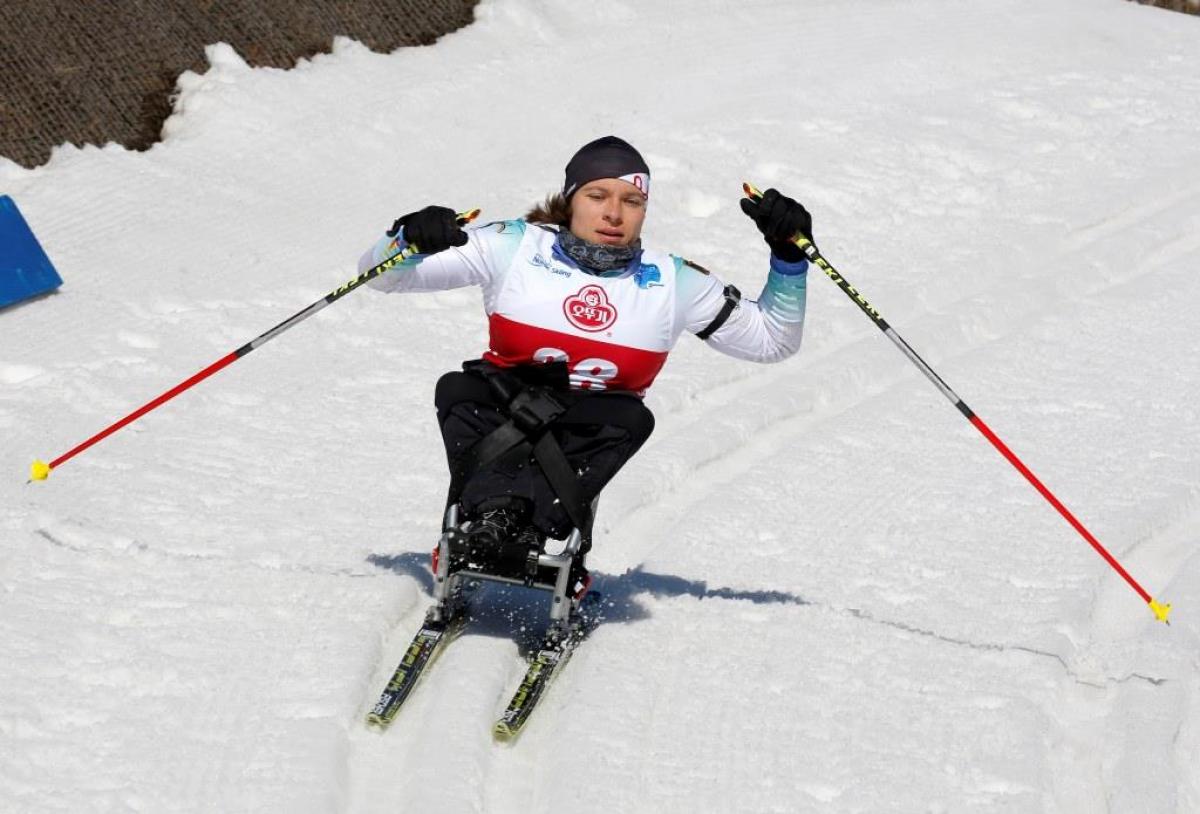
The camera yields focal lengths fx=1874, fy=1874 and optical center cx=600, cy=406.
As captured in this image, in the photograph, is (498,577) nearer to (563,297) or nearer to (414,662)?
(414,662)

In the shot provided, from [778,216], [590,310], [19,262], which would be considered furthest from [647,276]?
[19,262]

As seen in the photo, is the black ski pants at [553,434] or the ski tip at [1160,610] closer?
the black ski pants at [553,434]

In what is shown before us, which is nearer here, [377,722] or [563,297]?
[377,722]

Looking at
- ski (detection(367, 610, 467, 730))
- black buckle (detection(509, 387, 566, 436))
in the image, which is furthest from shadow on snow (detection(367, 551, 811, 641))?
black buckle (detection(509, 387, 566, 436))

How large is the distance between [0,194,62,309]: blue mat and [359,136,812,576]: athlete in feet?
12.4

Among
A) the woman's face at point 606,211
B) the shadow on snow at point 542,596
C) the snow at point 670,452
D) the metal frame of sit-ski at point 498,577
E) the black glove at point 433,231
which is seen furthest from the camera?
the shadow on snow at point 542,596

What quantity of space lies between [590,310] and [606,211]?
34cm

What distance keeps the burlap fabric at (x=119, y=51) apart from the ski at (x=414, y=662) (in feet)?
19.3

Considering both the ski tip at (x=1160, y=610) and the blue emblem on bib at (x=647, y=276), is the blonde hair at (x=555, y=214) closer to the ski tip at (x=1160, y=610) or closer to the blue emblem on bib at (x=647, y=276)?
A: the blue emblem on bib at (x=647, y=276)

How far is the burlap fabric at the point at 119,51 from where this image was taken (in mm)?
11242

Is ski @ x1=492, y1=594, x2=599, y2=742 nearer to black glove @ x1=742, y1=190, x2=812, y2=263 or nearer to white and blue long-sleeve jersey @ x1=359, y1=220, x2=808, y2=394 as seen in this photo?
white and blue long-sleeve jersey @ x1=359, y1=220, x2=808, y2=394

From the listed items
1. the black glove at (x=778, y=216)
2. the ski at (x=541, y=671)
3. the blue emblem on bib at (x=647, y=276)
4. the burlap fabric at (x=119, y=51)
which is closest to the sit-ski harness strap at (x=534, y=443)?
the ski at (x=541, y=671)

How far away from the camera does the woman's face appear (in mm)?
6281

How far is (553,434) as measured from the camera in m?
6.31
